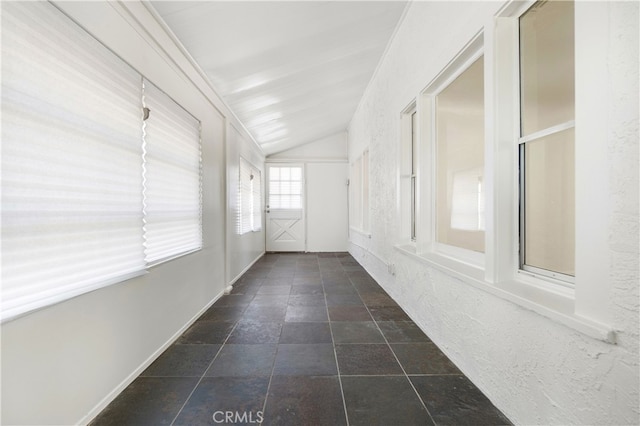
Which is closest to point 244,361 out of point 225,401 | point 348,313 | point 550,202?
point 225,401

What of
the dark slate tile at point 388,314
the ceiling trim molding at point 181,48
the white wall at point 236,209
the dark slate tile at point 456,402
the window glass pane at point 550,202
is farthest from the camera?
the white wall at point 236,209

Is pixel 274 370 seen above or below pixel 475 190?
below

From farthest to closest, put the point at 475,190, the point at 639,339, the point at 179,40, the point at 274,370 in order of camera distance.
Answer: the point at 179,40 → the point at 475,190 → the point at 274,370 → the point at 639,339

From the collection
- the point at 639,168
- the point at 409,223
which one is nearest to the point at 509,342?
the point at 639,168

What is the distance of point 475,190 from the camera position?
5.86 ft

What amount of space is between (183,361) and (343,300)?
5.49 feet

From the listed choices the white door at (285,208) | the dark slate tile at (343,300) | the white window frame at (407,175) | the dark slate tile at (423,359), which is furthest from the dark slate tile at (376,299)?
the white door at (285,208)

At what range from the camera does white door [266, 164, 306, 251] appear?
20.8 ft

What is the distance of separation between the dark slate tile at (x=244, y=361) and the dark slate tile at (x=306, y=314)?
0.51m

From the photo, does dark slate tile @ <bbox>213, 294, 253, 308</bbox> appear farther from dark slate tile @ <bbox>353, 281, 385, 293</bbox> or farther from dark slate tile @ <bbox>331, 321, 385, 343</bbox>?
dark slate tile @ <bbox>353, 281, 385, 293</bbox>

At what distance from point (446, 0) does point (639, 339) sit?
202 cm

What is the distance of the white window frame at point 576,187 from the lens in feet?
2.80

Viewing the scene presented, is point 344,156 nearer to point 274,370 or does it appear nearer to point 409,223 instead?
point 409,223

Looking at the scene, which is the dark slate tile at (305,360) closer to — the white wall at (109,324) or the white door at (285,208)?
the white wall at (109,324)
